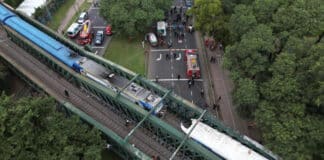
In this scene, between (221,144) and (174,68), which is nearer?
(221,144)

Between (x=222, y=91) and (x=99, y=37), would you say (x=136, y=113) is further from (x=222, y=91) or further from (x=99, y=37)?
(x=99, y=37)

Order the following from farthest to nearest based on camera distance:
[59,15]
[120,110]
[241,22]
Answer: [59,15], [120,110], [241,22]

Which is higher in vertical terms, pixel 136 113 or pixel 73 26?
pixel 136 113

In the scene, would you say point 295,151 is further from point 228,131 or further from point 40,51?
point 40,51

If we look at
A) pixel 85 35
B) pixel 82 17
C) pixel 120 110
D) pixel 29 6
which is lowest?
pixel 85 35

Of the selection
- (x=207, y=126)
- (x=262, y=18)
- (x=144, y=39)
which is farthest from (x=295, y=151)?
(x=144, y=39)

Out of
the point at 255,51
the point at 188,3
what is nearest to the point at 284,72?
the point at 255,51
